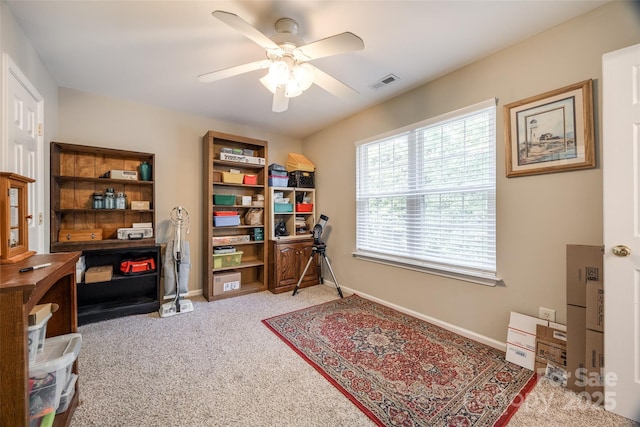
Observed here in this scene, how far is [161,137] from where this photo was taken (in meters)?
3.26

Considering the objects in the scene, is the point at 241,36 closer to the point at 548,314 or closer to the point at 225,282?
the point at 225,282

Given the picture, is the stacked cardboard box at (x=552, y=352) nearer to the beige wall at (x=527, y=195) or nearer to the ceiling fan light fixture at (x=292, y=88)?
the beige wall at (x=527, y=195)

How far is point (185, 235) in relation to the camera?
340 centimetres

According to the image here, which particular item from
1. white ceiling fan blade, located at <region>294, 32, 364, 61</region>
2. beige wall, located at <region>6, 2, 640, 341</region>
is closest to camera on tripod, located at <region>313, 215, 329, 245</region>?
beige wall, located at <region>6, 2, 640, 341</region>

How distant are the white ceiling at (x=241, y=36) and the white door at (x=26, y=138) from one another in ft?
1.34

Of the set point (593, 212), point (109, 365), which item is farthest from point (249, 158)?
point (593, 212)

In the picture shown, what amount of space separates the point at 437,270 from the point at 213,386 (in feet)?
7.04

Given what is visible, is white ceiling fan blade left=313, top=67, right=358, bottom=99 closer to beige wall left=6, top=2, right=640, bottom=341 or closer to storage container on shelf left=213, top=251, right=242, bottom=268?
beige wall left=6, top=2, right=640, bottom=341

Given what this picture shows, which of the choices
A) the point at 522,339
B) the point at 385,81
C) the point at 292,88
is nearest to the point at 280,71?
the point at 292,88

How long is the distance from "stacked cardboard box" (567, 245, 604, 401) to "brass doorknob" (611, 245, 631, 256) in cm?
19

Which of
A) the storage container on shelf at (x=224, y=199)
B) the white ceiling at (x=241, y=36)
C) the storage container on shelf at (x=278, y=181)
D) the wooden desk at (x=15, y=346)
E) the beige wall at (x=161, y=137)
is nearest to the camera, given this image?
the wooden desk at (x=15, y=346)

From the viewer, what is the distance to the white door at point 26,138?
163 cm

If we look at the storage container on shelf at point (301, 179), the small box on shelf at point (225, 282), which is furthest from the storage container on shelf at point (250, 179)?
the small box on shelf at point (225, 282)

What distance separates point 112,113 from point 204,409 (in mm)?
3288
